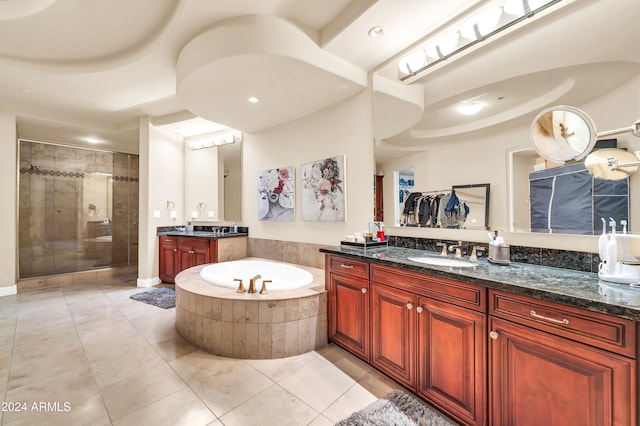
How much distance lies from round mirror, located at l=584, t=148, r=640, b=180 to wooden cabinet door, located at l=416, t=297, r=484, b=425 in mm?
999

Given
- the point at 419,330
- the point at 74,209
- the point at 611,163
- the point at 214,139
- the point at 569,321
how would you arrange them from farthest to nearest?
the point at 74,209 → the point at 214,139 → the point at 419,330 → the point at 611,163 → the point at 569,321

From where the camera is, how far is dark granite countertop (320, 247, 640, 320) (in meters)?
1.00

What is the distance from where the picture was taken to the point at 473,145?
1.98 meters

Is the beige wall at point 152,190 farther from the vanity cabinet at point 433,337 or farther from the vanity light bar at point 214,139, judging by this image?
the vanity cabinet at point 433,337

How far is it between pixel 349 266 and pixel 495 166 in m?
1.29

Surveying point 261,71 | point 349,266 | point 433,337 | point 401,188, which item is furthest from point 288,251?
point 433,337

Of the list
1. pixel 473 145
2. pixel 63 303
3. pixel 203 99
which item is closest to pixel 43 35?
pixel 203 99

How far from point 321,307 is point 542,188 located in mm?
1831

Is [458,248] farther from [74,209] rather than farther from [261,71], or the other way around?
[74,209]

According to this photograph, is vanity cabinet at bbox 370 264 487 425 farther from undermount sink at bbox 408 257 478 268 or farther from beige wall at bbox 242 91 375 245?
beige wall at bbox 242 91 375 245

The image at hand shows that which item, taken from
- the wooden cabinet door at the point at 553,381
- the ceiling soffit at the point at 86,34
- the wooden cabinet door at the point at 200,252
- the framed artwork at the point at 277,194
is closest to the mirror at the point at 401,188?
the wooden cabinet door at the point at 553,381

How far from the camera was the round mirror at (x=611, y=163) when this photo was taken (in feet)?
4.50

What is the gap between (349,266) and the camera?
7.32ft

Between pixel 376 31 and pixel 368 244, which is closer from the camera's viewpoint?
pixel 376 31
